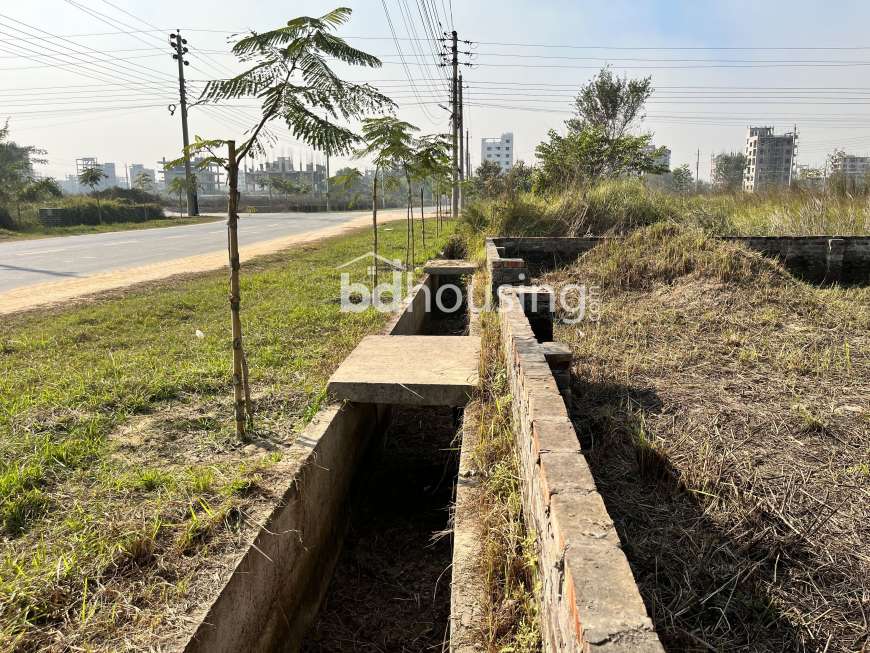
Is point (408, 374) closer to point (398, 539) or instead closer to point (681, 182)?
point (398, 539)

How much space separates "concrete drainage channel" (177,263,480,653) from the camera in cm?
283

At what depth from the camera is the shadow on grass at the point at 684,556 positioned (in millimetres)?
2018

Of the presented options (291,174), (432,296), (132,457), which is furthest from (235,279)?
(291,174)

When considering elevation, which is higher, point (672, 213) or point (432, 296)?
point (672, 213)

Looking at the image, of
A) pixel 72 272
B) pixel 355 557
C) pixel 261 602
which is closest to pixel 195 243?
pixel 72 272

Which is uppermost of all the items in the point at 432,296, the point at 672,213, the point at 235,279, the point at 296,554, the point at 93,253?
the point at 672,213

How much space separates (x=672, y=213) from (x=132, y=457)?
10.4 meters

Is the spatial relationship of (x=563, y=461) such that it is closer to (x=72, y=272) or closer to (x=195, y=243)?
(x=72, y=272)

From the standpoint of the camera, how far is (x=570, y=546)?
1.69 metres

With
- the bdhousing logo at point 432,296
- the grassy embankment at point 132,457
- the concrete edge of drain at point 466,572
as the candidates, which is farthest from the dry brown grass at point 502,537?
the bdhousing logo at point 432,296

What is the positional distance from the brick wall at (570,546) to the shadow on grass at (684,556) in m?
0.44

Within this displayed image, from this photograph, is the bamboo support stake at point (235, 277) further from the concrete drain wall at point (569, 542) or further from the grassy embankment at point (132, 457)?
the concrete drain wall at point (569, 542)

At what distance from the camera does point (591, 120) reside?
92.1ft

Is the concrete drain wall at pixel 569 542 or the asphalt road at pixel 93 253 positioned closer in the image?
the concrete drain wall at pixel 569 542
